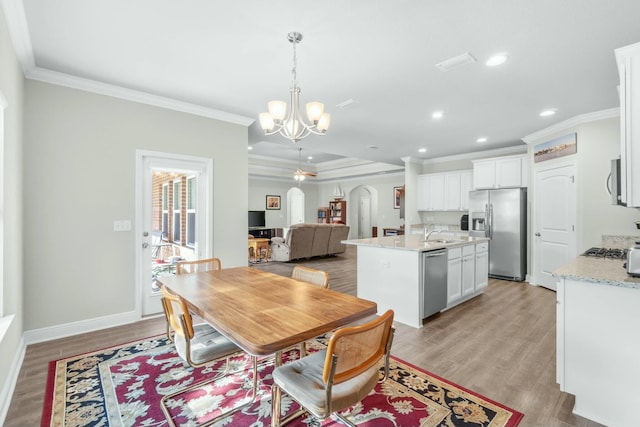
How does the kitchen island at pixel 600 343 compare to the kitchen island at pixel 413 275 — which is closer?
the kitchen island at pixel 600 343

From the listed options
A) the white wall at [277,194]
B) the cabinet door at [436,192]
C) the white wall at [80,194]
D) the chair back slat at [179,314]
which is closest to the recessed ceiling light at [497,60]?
the chair back slat at [179,314]

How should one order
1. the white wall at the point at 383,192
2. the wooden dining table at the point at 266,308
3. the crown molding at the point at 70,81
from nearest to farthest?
the wooden dining table at the point at 266,308 → the crown molding at the point at 70,81 → the white wall at the point at 383,192

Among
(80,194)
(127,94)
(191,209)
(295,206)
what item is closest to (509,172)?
(191,209)

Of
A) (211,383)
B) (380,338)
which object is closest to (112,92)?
(211,383)

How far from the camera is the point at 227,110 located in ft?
13.2

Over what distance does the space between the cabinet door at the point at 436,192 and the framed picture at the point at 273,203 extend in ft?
19.6

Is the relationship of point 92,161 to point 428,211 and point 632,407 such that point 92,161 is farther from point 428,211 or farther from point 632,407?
point 428,211

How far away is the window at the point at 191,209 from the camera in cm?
404

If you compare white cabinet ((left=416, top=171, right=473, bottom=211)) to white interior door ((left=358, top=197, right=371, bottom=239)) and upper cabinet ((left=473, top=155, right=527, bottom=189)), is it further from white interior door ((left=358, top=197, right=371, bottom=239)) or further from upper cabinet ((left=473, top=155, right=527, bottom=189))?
white interior door ((left=358, top=197, right=371, bottom=239))

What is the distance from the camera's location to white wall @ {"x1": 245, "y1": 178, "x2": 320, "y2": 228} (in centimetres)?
1105

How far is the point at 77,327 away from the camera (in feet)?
10.2

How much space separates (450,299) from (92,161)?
14.6ft

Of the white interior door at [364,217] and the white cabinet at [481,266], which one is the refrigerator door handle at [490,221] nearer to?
the white cabinet at [481,266]

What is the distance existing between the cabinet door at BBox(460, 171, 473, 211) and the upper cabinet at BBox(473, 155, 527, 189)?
0.44 m
